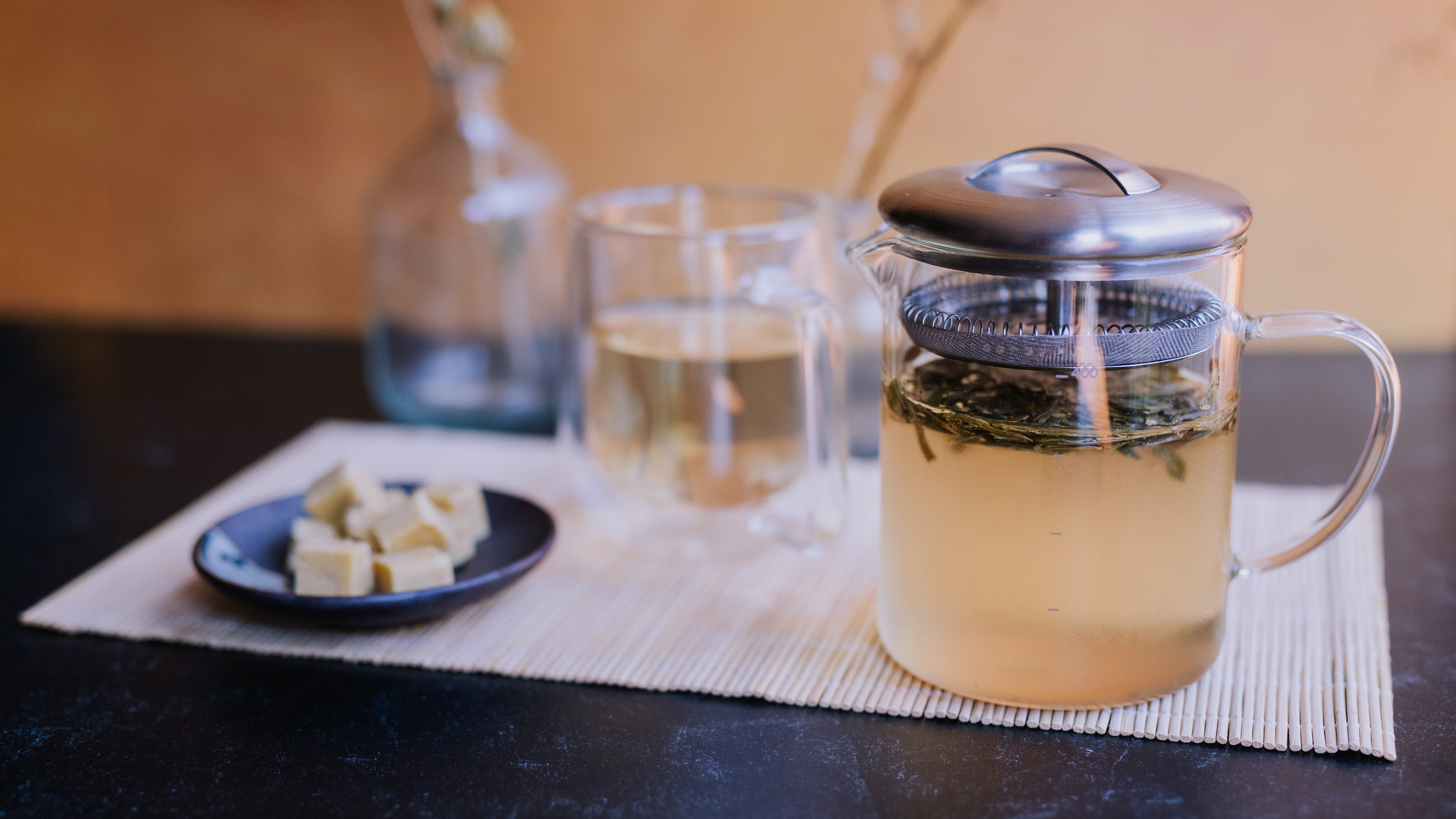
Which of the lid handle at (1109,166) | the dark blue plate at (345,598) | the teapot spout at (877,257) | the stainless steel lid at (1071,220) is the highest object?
the lid handle at (1109,166)

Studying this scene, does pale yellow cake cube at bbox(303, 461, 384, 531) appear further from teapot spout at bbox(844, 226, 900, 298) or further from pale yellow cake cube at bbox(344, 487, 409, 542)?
teapot spout at bbox(844, 226, 900, 298)

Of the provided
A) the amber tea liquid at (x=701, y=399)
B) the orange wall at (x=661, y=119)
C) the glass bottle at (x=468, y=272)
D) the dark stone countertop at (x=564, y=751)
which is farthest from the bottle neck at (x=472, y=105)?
the dark stone countertop at (x=564, y=751)

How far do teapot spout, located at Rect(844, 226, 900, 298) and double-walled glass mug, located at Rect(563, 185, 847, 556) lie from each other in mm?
81

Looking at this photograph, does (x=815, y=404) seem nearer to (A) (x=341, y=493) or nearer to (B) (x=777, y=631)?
(B) (x=777, y=631)

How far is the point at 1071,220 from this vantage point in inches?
21.6

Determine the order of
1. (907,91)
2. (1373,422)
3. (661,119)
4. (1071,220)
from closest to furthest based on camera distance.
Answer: (1071,220) → (1373,422) → (907,91) → (661,119)

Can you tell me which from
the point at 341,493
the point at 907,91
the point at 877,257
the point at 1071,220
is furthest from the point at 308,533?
the point at 907,91

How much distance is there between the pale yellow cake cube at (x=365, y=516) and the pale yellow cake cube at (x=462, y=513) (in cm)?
2

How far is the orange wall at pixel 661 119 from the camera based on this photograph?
120 centimetres

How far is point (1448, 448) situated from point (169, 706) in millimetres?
998

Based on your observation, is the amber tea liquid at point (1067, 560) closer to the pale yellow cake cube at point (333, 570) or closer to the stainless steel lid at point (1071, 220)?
the stainless steel lid at point (1071, 220)

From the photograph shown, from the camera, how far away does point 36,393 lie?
1.27 metres

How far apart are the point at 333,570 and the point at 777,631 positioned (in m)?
0.27

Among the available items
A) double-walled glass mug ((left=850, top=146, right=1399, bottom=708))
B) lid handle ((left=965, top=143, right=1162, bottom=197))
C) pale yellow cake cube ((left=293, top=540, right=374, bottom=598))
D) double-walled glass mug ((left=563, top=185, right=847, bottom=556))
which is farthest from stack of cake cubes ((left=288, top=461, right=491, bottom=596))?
lid handle ((left=965, top=143, right=1162, bottom=197))
